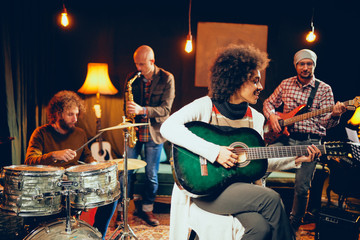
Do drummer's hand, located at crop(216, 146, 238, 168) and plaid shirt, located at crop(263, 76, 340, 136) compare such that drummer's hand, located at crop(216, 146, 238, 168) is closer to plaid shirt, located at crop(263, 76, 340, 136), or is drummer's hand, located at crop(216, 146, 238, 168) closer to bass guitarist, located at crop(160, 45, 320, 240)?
bass guitarist, located at crop(160, 45, 320, 240)

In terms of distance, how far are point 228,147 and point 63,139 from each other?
158cm

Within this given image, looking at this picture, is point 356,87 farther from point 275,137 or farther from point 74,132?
point 74,132

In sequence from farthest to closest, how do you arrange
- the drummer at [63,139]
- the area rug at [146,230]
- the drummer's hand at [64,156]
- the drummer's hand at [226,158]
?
the area rug at [146,230]
the drummer at [63,139]
the drummer's hand at [64,156]
the drummer's hand at [226,158]

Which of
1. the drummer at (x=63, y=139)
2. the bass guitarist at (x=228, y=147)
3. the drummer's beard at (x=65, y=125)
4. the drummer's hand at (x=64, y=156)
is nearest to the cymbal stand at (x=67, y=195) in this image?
the drummer's hand at (x=64, y=156)

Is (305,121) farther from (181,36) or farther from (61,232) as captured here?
(61,232)

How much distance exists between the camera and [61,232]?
1.91 metres

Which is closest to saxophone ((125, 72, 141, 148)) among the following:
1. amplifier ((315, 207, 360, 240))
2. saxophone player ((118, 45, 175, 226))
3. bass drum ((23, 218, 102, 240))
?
saxophone player ((118, 45, 175, 226))

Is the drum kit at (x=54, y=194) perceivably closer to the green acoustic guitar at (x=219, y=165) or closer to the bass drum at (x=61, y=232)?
the bass drum at (x=61, y=232)

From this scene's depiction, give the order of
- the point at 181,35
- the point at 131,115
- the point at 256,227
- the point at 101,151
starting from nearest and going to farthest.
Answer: the point at 256,227 → the point at 131,115 → the point at 101,151 → the point at 181,35

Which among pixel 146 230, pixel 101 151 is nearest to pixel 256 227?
pixel 146 230

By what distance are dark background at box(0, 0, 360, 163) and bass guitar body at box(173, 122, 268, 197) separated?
9.10ft

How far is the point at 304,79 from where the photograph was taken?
3.19 metres

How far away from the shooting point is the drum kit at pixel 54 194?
6.08 ft

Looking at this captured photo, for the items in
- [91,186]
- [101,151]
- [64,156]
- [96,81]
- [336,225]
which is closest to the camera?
[91,186]
